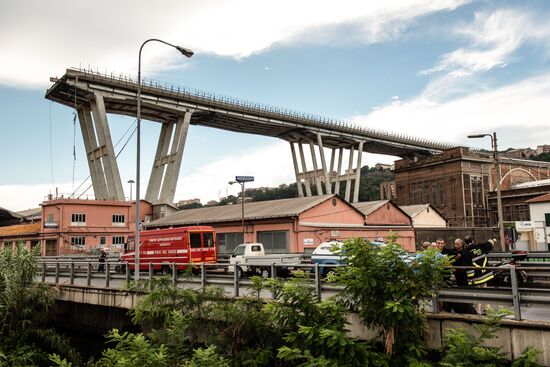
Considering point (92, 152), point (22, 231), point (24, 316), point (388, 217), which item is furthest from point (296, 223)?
point (92, 152)

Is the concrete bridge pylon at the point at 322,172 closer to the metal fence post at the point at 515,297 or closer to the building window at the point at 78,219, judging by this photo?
the building window at the point at 78,219

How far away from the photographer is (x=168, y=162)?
65875 mm

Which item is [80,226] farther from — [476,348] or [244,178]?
[476,348]

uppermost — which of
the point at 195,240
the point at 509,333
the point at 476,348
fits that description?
the point at 195,240

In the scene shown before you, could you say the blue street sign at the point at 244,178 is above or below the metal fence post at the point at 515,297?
above

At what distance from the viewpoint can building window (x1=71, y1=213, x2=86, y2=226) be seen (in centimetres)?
5003

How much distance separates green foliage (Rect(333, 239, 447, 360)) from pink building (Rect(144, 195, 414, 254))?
→ 21780 mm

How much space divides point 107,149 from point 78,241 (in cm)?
1302

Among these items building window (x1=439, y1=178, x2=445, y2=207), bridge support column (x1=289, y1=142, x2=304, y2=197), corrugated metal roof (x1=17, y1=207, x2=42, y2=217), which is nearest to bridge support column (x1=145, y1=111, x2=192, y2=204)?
corrugated metal roof (x1=17, y1=207, x2=42, y2=217)

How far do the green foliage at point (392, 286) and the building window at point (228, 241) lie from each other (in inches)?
1124

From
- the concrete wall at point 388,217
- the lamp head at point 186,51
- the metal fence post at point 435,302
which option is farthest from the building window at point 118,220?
the metal fence post at point 435,302

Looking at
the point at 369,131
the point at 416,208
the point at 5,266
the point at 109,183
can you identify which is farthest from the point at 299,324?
the point at 369,131

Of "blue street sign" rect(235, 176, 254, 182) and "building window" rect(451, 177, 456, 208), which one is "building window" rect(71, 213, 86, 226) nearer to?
"blue street sign" rect(235, 176, 254, 182)

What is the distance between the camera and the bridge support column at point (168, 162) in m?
63.4
